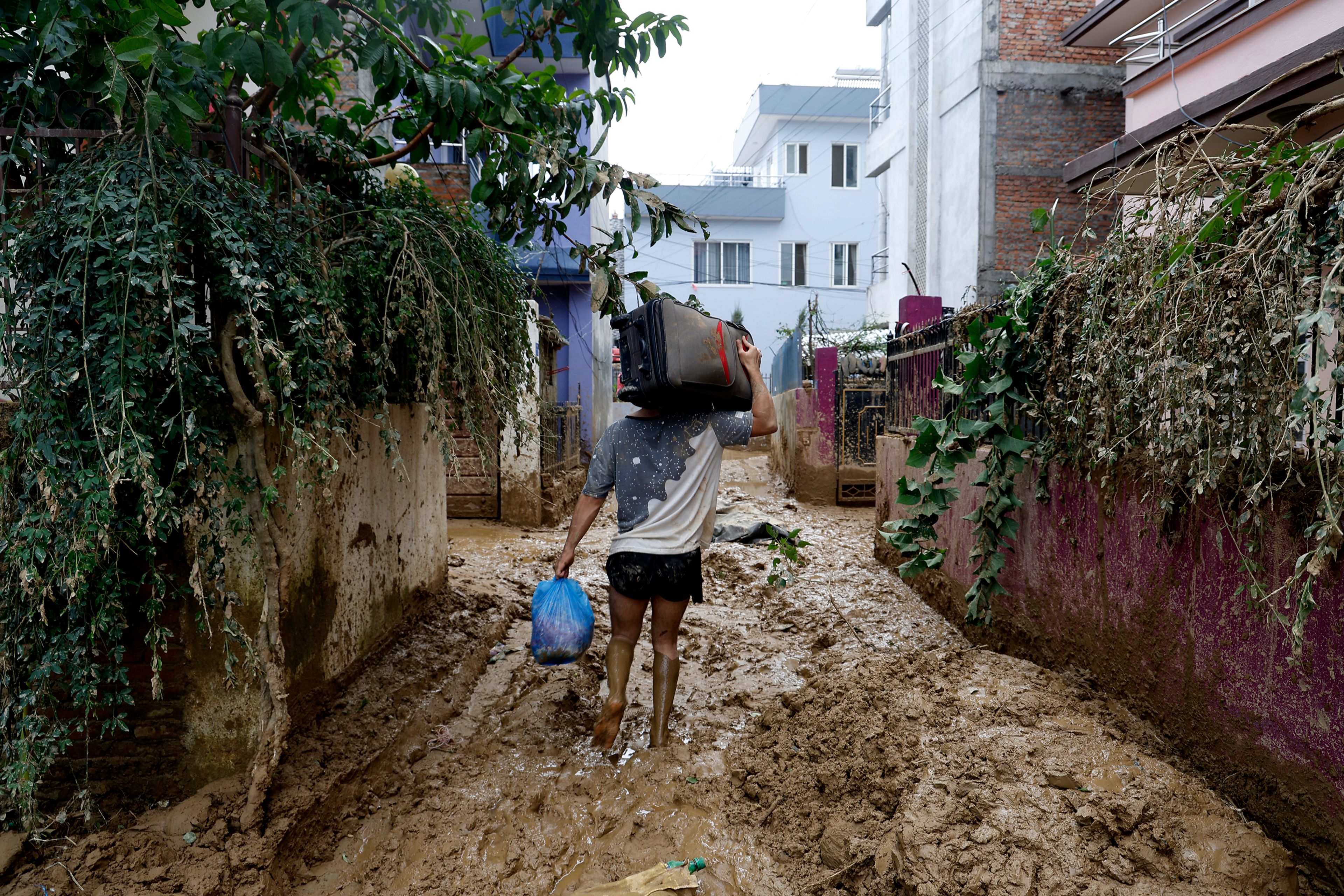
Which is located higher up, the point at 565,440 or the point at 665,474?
the point at 665,474

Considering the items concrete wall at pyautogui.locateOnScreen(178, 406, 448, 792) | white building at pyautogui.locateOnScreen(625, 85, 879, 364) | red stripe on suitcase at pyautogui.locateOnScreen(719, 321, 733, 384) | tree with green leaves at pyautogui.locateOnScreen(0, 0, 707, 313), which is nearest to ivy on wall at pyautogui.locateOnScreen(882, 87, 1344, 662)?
red stripe on suitcase at pyautogui.locateOnScreen(719, 321, 733, 384)

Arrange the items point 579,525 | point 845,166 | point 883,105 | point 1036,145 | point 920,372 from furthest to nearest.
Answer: point 845,166 → point 883,105 → point 1036,145 → point 920,372 → point 579,525

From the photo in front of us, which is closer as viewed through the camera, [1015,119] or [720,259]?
[1015,119]

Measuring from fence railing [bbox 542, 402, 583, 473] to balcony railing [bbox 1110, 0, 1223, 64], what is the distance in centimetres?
831

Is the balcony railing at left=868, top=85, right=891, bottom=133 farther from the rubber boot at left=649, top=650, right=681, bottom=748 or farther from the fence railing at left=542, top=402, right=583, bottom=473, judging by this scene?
the rubber boot at left=649, top=650, right=681, bottom=748

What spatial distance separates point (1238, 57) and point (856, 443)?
20.2 feet

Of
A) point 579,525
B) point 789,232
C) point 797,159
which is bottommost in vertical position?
point 579,525

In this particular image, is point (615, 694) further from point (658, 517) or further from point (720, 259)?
point (720, 259)

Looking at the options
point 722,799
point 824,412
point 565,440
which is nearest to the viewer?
point 722,799

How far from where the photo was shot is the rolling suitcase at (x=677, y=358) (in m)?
3.31

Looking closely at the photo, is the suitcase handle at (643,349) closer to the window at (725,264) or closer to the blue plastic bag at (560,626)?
the blue plastic bag at (560,626)

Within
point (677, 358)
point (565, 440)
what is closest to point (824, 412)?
point (565, 440)

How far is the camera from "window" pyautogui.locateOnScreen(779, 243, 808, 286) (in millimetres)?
24781

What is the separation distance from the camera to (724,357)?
3406 mm
